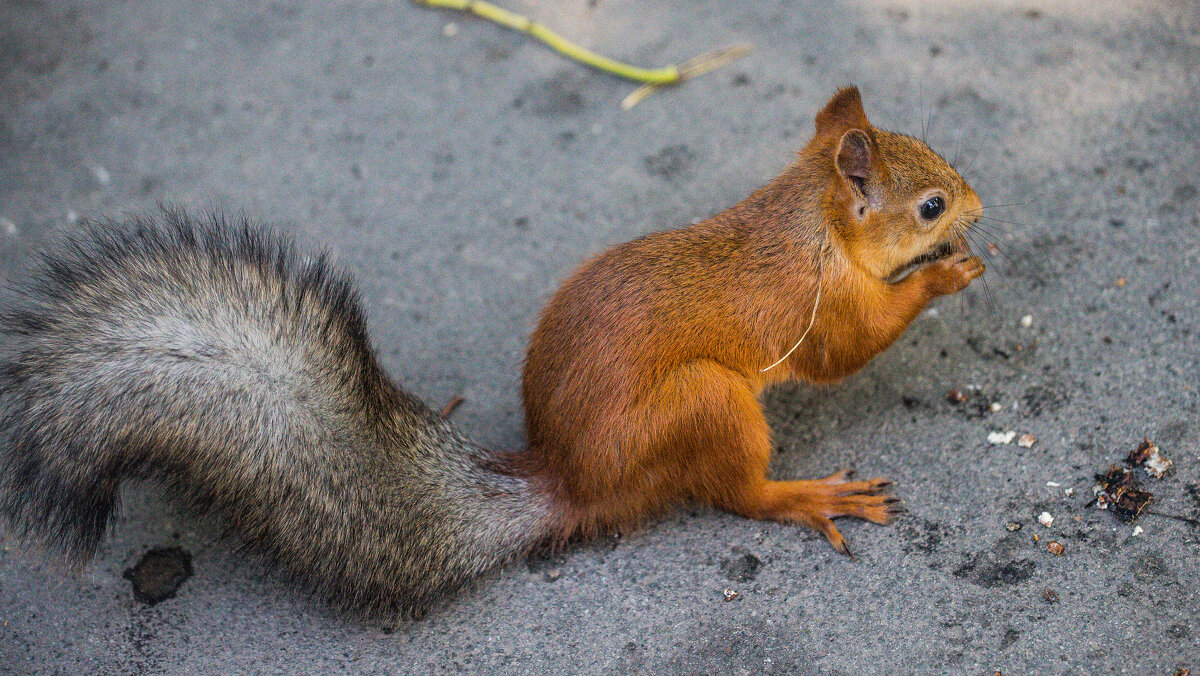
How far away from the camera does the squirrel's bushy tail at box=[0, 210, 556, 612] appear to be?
4.97ft

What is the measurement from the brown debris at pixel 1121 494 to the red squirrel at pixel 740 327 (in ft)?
1.27

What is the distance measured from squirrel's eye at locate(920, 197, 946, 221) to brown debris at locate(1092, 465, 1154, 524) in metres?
0.61

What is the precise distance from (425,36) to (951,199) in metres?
2.09

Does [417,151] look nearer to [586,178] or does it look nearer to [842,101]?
[586,178]

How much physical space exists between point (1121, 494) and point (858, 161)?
816 mm

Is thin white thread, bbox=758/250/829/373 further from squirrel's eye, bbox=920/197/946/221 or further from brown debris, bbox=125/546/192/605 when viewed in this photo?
brown debris, bbox=125/546/192/605

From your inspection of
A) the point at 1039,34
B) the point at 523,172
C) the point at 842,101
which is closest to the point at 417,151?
the point at 523,172

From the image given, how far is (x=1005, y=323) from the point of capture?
2.21m

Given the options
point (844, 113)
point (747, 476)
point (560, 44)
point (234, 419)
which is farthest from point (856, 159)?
→ point (560, 44)

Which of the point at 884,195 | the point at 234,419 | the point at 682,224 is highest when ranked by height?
the point at 884,195

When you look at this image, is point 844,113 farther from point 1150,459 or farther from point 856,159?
point 1150,459

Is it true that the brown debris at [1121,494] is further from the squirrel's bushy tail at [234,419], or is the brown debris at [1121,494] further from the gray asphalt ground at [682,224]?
the squirrel's bushy tail at [234,419]

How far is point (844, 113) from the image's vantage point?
6.25 ft

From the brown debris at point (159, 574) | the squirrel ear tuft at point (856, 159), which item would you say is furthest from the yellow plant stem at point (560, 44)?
the brown debris at point (159, 574)
